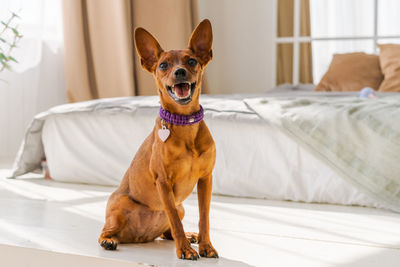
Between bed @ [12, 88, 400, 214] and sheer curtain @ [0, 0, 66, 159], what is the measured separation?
1004 mm

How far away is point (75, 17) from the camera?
375 cm

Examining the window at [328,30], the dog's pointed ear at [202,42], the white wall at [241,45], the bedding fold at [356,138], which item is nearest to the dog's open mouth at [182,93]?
the dog's pointed ear at [202,42]

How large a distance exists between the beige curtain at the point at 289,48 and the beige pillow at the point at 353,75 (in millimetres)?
822

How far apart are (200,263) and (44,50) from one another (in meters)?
3.03

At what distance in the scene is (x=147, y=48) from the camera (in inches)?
48.3

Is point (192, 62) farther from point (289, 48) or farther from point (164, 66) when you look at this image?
point (289, 48)

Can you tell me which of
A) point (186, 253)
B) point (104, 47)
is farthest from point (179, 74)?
point (104, 47)

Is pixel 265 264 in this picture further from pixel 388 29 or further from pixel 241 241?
pixel 388 29

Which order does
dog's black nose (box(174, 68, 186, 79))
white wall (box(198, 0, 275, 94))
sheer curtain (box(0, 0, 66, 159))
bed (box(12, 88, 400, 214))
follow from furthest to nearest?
white wall (box(198, 0, 275, 94)) < sheer curtain (box(0, 0, 66, 159)) < bed (box(12, 88, 400, 214)) < dog's black nose (box(174, 68, 186, 79))

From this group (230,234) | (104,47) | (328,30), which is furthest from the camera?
(328,30)

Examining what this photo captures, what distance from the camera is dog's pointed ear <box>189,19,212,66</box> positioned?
3.96 ft

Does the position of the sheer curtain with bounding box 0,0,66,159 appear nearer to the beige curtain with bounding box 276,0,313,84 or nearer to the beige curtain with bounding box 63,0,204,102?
the beige curtain with bounding box 63,0,204,102

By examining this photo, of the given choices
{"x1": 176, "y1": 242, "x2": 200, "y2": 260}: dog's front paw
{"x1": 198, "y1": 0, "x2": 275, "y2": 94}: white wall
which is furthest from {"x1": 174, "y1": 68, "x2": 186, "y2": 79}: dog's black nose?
{"x1": 198, "y1": 0, "x2": 275, "y2": 94}: white wall

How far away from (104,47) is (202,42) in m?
2.88
